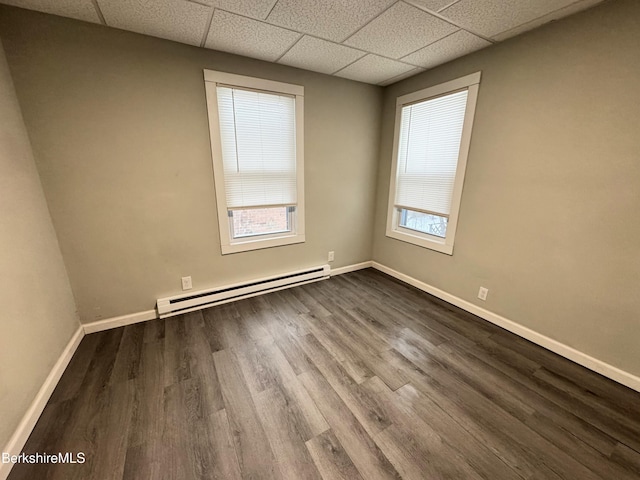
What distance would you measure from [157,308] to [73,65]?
2026 millimetres

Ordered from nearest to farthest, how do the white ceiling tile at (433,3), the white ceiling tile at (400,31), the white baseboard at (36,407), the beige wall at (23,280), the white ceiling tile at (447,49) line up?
the white baseboard at (36,407), the beige wall at (23,280), the white ceiling tile at (433,3), the white ceiling tile at (400,31), the white ceiling tile at (447,49)

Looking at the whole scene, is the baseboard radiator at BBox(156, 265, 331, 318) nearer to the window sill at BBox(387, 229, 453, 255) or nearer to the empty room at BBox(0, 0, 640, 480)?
the empty room at BBox(0, 0, 640, 480)

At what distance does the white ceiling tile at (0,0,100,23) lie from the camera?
62.4 inches

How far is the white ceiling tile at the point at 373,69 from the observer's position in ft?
7.98

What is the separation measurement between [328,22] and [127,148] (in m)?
1.85

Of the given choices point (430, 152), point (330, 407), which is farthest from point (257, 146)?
point (330, 407)

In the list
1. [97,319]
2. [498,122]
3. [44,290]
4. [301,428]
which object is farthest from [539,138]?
[97,319]

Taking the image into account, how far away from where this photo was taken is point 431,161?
9.09 feet

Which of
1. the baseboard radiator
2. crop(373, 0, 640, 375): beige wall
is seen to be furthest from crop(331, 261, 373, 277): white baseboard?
crop(373, 0, 640, 375): beige wall

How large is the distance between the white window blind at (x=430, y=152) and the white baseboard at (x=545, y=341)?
0.92m

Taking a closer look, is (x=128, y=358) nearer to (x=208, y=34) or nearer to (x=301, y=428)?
(x=301, y=428)

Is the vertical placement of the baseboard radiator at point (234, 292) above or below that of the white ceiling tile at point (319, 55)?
below

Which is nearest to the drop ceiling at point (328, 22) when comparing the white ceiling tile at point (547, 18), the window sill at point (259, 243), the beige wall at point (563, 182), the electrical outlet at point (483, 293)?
the white ceiling tile at point (547, 18)

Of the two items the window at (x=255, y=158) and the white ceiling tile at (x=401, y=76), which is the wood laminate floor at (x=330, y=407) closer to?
the window at (x=255, y=158)
